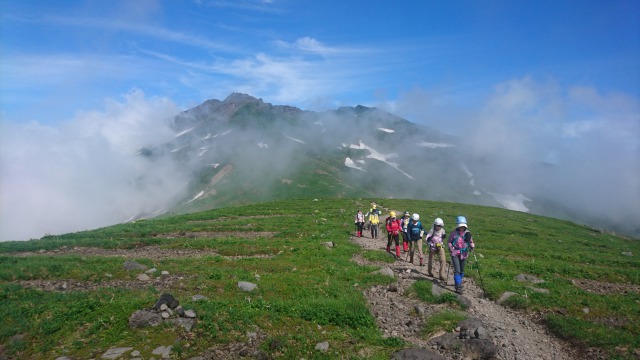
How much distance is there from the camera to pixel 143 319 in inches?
485

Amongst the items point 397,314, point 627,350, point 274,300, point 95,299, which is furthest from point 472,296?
point 95,299

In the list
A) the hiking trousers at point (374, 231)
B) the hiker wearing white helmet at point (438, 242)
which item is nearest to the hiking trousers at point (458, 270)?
the hiker wearing white helmet at point (438, 242)

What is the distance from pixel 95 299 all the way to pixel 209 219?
123ft

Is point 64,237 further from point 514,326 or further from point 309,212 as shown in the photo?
point 514,326

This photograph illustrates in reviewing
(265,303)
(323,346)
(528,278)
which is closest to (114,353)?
(265,303)

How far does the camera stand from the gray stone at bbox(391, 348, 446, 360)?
11.4 meters

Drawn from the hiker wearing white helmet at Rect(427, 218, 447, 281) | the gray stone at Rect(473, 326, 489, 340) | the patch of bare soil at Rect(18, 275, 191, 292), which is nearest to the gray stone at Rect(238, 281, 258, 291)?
the patch of bare soil at Rect(18, 275, 191, 292)

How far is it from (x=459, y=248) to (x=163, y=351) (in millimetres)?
13926

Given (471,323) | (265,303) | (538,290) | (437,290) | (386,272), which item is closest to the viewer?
(471,323)

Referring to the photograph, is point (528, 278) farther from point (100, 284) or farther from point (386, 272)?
point (100, 284)

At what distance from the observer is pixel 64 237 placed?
35.8 meters

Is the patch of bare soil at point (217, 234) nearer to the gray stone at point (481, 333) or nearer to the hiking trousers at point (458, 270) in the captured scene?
the hiking trousers at point (458, 270)

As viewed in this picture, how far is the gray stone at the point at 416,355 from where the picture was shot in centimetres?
1142

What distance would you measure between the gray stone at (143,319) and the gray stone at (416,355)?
26.8 ft
